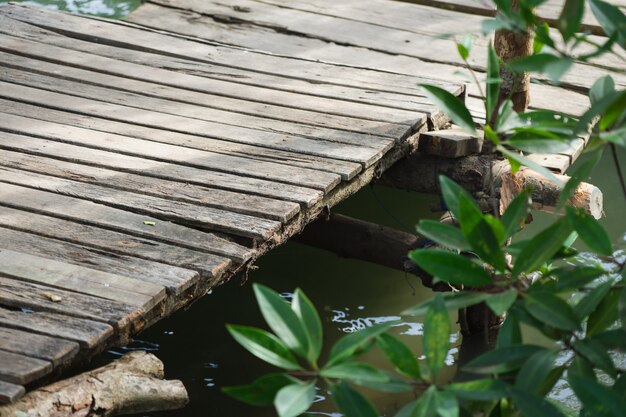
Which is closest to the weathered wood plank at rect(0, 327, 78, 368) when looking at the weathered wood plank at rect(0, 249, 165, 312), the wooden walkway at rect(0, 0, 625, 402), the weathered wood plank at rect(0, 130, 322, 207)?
the wooden walkway at rect(0, 0, 625, 402)

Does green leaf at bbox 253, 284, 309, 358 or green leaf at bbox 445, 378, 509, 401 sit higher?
green leaf at bbox 253, 284, 309, 358

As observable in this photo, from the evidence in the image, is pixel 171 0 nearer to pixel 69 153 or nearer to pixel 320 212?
pixel 69 153

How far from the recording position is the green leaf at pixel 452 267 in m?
1.55

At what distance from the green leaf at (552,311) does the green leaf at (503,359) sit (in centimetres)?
5

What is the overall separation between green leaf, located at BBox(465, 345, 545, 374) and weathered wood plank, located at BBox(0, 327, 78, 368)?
1384mm

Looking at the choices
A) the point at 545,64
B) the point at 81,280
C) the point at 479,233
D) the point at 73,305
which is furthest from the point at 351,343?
the point at 81,280

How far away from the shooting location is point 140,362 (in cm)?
288

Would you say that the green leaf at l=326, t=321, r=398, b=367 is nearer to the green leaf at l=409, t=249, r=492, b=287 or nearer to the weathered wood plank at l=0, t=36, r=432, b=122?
the green leaf at l=409, t=249, r=492, b=287

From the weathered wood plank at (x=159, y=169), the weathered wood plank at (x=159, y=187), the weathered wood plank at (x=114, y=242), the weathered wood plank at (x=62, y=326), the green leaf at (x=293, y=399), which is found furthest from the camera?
the weathered wood plank at (x=159, y=169)

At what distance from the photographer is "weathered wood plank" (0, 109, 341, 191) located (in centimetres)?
366

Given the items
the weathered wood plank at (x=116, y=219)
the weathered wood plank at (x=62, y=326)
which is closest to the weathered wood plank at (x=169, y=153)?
the weathered wood plank at (x=116, y=219)

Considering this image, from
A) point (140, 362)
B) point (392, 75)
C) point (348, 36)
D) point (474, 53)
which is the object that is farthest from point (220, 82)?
point (140, 362)

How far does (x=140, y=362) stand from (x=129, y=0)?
5.15 meters

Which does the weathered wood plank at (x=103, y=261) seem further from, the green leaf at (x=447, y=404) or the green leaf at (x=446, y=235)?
the green leaf at (x=447, y=404)
